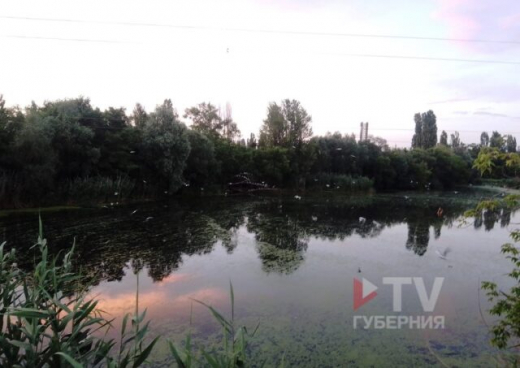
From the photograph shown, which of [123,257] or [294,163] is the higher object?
[294,163]

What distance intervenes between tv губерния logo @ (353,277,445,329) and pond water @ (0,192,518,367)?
0.34 ft

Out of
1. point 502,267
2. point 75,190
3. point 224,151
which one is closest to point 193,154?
point 224,151

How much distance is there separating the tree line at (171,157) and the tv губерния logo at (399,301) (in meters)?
2.46

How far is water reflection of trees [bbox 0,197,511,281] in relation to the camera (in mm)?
7461

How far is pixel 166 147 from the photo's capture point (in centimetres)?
1778

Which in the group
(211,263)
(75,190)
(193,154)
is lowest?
(211,263)

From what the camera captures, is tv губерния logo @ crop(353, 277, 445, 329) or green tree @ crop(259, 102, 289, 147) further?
green tree @ crop(259, 102, 289, 147)

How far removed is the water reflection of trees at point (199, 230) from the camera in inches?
294

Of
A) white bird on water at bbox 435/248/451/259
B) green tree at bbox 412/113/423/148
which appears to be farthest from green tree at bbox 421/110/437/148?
white bird on water at bbox 435/248/451/259

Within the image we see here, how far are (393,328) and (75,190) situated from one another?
13.1 m

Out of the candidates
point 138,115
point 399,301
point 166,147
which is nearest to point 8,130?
point 166,147

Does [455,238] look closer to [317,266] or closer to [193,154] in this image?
[317,266]

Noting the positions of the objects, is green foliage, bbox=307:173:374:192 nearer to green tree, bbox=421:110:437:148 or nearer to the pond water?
the pond water

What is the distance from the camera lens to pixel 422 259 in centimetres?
793
